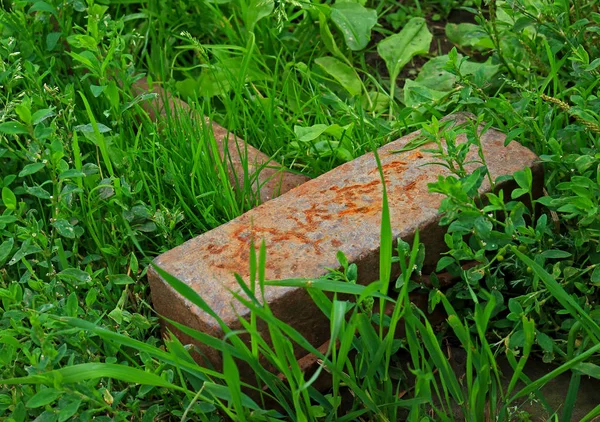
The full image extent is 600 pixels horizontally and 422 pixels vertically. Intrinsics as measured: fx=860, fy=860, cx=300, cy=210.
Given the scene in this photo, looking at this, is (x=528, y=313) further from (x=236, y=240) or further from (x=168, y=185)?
(x=168, y=185)

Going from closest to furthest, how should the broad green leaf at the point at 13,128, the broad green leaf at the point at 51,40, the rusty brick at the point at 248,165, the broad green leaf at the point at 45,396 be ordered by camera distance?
1. the broad green leaf at the point at 45,396
2. the broad green leaf at the point at 13,128
3. the rusty brick at the point at 248,165
4. the broad green leaf at the point at 51,40

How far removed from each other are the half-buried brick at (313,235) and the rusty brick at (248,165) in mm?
220

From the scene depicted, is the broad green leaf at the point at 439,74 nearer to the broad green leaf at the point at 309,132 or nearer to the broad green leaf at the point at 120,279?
Result: the broad green leaf at the point at 309,132

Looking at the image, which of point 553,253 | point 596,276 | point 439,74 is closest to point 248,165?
point 439,74

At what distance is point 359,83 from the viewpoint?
2.95m

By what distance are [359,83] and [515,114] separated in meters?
0.81

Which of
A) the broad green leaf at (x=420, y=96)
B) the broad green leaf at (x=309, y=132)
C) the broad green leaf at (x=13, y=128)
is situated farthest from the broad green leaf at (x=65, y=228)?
the broad green leaf at (x=420, y=96)

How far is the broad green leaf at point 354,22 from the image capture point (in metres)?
2.99

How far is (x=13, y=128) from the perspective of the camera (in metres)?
2.18

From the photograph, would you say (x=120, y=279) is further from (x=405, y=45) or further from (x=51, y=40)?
(x=405, y=45)

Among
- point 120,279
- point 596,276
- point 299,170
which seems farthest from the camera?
point 299,170

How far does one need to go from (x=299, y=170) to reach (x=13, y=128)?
865 mm

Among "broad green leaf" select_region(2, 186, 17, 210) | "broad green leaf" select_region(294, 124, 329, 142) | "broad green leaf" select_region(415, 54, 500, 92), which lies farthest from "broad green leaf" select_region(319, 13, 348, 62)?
"broad green leaf" select_region(2, 186, 17, 210)

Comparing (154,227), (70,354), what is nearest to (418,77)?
(154,227)
